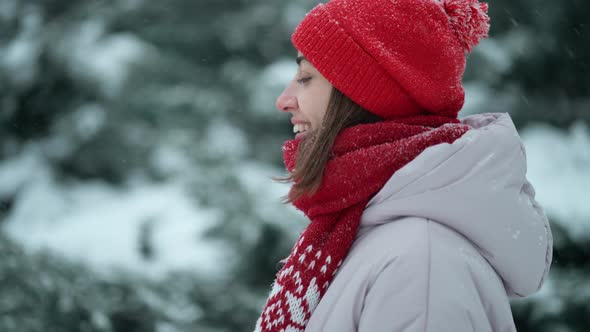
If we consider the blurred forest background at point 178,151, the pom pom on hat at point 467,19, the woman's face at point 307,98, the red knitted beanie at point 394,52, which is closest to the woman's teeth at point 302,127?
the woman's face at point 307,98

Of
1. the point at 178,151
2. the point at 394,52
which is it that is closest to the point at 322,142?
the point at 394,52

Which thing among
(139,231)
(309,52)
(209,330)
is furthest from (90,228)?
(309,52)

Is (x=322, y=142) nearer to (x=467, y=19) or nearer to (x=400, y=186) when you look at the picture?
(x=400, y=186)

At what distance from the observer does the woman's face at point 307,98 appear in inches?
40.2

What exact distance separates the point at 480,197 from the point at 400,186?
0.13m

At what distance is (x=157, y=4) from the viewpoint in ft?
9.71

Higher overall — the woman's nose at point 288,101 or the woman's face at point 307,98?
the woman's nose at point 288,101

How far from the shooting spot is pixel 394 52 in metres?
0.96

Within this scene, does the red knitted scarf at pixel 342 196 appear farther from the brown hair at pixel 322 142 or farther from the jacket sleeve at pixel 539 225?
the jacket sleeve at pixel 539 225

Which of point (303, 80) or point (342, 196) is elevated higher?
point (303, 80)

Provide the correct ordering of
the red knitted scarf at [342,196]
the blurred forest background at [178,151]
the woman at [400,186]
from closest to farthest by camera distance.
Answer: the woman at [400,186] < the red knitted scarf at [342,196] < the blurred forest background at [178,151]

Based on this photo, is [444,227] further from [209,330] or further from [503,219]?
[209,330]

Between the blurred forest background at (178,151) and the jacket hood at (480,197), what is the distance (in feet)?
6.07

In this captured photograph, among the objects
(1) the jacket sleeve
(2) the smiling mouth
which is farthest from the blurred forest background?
(1) the jacket sleeve
